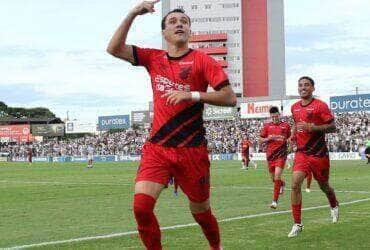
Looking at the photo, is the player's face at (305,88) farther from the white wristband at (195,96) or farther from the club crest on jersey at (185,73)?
the white wristband at (195,96)

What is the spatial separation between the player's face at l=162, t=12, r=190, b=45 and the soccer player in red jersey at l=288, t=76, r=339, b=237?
14.3ft

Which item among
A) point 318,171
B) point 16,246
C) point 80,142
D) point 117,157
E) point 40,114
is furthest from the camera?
point 40,114

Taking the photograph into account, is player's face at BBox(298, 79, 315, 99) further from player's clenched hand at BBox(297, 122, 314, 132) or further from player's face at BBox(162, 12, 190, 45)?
player's face at BBox(162, 12, 190, 45)

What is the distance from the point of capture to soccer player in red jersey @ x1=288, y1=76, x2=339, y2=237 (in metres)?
10.5

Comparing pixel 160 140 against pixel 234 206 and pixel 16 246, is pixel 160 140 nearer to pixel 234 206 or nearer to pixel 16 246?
pixel 16 246

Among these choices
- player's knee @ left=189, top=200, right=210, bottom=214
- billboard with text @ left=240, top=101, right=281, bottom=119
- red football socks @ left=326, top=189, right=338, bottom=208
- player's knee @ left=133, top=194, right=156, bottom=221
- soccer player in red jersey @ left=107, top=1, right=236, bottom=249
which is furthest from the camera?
billboard with text @ left=240, top=101, right=281, bottom=119

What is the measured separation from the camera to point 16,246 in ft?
30.1

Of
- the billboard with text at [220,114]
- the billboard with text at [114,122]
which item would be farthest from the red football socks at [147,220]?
the billboard with text at [114,122]

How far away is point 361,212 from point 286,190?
24.3ft

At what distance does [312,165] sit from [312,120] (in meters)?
0.73

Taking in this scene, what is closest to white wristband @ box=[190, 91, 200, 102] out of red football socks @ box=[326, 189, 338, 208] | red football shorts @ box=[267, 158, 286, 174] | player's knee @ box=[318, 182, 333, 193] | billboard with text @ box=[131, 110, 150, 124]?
player's knee @ box=[318, 182, 333, 193]

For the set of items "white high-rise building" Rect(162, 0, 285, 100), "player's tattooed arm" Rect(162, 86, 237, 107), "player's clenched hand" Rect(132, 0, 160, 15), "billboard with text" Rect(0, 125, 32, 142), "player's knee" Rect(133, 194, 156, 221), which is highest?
"white high-rise building" Rect(162, 0, 285, 100)

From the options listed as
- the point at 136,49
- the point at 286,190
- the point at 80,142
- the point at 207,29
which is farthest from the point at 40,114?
the point at 136,49

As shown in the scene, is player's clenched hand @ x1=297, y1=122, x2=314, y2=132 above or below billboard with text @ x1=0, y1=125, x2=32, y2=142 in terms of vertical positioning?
above
